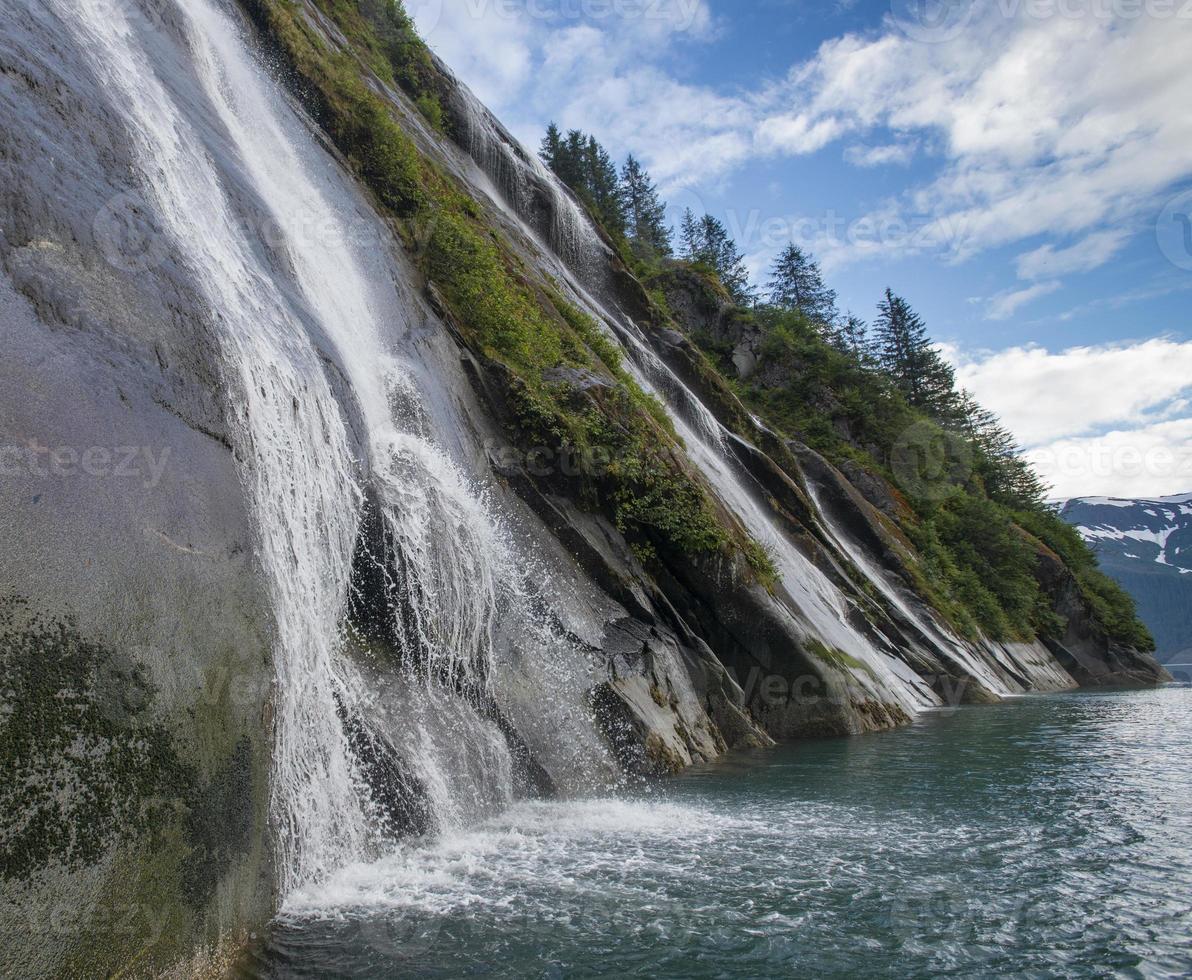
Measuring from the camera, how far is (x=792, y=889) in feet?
21.8

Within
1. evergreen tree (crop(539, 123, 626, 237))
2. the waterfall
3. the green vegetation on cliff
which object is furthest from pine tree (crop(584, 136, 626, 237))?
the green vegetation on cliff

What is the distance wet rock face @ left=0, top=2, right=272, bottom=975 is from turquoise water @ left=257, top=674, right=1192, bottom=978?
1105mm

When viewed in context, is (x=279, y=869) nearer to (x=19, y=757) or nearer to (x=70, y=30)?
(x=19, y=757)

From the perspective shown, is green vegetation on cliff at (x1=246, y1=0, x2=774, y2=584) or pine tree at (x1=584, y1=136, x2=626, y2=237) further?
pine tree at (x1=584, y1=136, x2=626, y2=237)

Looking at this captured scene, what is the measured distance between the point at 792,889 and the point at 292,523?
6.08 meters

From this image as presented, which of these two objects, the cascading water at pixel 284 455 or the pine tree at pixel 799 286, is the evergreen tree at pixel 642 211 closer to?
the pine tree at pixel 799 286

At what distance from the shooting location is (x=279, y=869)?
6.05 metres

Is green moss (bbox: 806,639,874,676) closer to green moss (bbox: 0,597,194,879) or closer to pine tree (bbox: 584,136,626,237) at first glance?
green moss (bbox: 0,597,194,879)

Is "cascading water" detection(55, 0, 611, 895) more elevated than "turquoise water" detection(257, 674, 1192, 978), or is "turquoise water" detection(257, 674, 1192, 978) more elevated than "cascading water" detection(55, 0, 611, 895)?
"cascading water" detection(55, 0, 611, 895)

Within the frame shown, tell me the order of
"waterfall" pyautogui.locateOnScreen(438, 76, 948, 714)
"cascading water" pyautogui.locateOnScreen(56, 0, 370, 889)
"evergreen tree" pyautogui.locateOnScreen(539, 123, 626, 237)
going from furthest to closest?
"evergreen tree" pyautogui.locateOnScreen(539, 123, 626, 237) < "waterfall" pyautogui.locateOnScreen(438, 76, 948, 714) < "cascading water" pyautogui.locateOnScreen(56, 0, 370, 889)

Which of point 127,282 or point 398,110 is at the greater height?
point 398,110

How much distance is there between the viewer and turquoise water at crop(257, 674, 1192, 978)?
5.23 meters

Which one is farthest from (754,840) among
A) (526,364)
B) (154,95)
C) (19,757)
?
(154,95)

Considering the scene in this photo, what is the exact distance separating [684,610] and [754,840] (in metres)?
8.22
